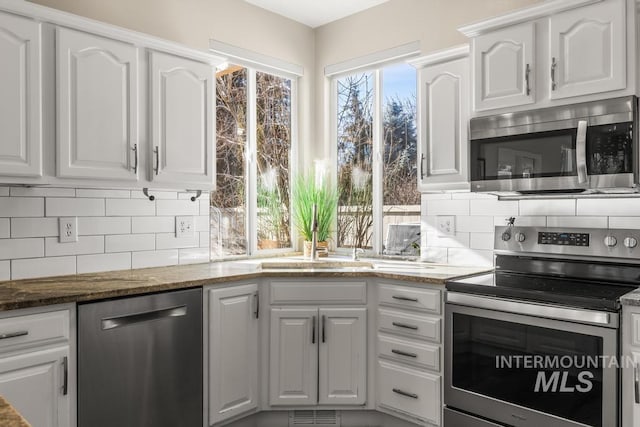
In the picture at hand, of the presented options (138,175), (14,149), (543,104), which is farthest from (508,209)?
(14,149)

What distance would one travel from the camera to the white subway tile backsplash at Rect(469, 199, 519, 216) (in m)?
2.84

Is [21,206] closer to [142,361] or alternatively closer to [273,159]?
[142,361]

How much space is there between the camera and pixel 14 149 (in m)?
2.10

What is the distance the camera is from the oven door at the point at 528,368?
6.39 ft

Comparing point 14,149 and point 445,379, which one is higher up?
point 14,149

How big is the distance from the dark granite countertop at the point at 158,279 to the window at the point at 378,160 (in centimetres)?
46

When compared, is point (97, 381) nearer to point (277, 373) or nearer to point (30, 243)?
point (30, 243)

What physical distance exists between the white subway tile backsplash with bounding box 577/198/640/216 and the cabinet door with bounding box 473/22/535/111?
0.62 meters

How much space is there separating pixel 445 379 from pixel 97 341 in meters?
1.61

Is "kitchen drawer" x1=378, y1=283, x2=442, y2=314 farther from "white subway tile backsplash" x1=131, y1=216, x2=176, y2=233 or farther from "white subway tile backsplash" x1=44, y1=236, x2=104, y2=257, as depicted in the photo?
"white subway tile backsplash" x1=44, y1=236, x2=104, y2=257

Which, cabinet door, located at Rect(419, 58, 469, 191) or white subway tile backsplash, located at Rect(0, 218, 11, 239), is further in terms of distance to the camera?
cabinet door, located at Rect(419, 58, 469, 191)

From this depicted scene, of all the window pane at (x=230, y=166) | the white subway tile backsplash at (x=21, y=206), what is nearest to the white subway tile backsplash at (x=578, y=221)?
the window pane at (x=230, y=166)

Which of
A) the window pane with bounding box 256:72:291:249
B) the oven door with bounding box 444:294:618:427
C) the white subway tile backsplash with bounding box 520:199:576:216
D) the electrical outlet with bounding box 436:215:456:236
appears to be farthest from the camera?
the window pane with bounding box 256:72:291:249

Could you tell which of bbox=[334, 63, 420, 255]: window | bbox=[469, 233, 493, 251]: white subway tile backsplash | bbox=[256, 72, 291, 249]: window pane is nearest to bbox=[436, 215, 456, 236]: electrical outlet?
bbox=[469, 233, 493, 251]: white subway tile backsplash
